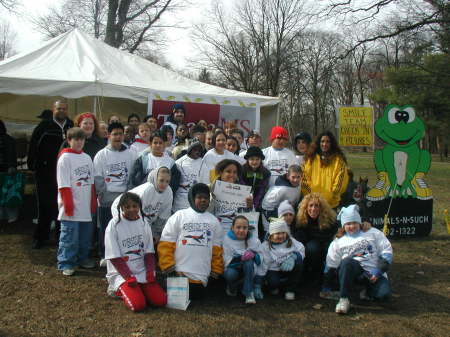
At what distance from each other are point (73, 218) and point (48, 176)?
117 centimetres

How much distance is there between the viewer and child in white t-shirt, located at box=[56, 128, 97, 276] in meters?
4.79

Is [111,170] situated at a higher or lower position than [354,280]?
higher

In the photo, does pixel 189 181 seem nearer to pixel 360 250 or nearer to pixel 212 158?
pixel 212 158

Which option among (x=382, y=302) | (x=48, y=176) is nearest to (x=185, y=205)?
(x=48, y=176)

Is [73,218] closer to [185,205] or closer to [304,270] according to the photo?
[185,205]

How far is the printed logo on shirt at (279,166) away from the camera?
18.8 ft

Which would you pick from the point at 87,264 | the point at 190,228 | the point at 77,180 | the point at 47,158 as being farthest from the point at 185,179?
the point at 47,158

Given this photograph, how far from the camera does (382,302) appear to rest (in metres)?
4.50

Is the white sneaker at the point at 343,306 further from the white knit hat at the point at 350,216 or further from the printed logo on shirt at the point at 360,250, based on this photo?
the white knit hat at the point at 350,216

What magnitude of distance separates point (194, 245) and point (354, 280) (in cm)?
170

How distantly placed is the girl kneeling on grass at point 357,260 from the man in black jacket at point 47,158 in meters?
3.74

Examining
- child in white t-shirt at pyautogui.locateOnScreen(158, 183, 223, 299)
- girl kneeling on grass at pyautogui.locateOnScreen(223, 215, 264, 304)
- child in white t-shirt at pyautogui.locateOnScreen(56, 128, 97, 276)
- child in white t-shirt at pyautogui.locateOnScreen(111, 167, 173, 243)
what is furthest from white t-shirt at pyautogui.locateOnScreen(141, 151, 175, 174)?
girl kneeling on grass at pyautogui.locateOnScreen(223, 215, 264, 304)

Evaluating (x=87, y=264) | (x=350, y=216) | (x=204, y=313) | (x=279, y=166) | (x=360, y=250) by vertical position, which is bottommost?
(x=204, y=313)

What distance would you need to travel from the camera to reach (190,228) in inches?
169
